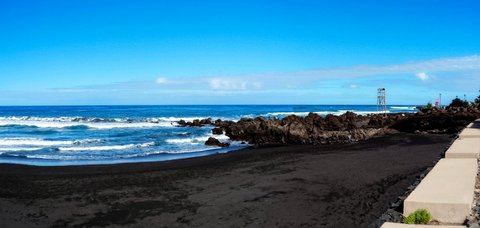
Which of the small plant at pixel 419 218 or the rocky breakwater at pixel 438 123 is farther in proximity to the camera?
the rocky breakwater at pixel 438 123

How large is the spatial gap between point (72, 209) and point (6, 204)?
1956 millimetres

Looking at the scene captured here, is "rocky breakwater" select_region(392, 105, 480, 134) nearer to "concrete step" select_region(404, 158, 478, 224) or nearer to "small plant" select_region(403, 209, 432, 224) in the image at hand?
"concrete step" select_region(404, 158, 478, 224)

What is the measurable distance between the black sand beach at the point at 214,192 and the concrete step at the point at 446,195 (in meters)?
1.29

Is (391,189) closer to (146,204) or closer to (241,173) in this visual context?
(241,173)

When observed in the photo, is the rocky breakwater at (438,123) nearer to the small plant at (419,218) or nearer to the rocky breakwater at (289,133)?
the rocky breakwater at (289,133)

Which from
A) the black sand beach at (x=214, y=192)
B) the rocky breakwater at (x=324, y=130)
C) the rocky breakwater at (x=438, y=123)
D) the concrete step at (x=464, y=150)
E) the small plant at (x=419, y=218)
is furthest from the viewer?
the rocky breakwater at (x=438, y=123)

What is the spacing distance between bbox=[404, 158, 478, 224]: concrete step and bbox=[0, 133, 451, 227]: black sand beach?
50.7 inches

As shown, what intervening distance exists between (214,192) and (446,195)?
18.9 ft

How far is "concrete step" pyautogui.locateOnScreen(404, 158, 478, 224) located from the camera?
5824mm

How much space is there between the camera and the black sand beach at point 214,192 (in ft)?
27.1

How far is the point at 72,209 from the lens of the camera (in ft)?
30.0

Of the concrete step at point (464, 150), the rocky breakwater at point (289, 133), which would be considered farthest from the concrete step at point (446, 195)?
the rocky breakwater at point (289, 133)

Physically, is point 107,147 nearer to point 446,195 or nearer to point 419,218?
point 446,195

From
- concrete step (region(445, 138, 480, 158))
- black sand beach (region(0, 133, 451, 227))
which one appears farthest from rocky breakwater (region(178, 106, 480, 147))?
concrete step (region(445, 138, 480, 158))
